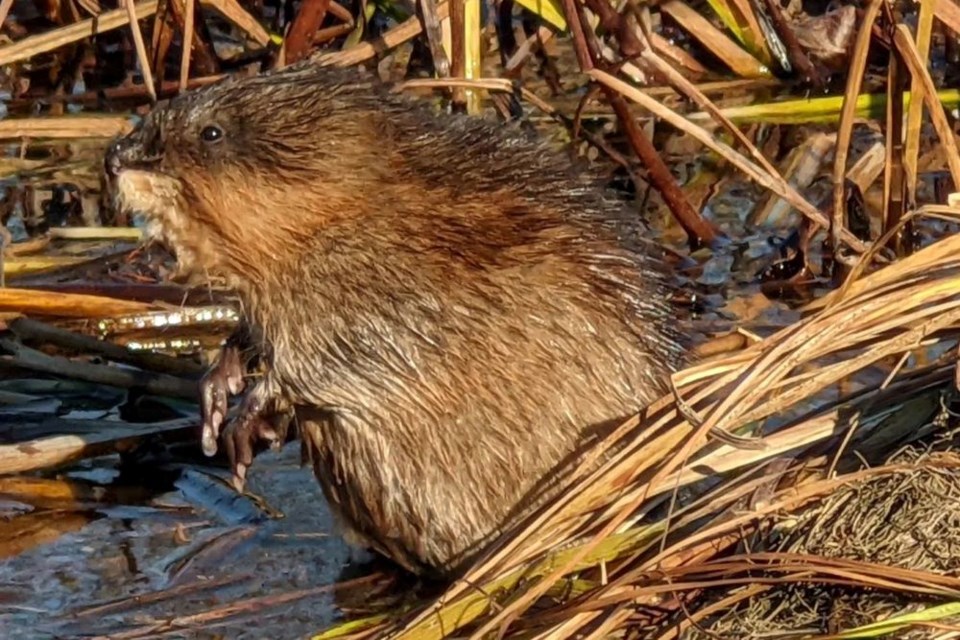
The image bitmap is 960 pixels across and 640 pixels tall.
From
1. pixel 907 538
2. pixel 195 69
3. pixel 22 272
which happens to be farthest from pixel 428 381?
pixel 195 69

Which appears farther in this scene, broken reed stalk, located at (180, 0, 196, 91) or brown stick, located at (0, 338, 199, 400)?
broken reed stalk, located at (180, 0, 196, 91)

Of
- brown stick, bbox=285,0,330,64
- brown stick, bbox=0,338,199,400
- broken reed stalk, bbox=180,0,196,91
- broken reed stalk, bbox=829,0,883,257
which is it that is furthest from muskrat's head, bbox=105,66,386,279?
brown stick, bbox=285,0,330,64

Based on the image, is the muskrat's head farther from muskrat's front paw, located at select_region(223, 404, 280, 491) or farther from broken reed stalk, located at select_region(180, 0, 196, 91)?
broken reed stalk, located at select_region(180, 0, 196, 91)

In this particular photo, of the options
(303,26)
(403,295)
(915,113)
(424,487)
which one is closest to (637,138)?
(915,113)

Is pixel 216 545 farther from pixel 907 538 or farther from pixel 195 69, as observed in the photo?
pixel 195 69

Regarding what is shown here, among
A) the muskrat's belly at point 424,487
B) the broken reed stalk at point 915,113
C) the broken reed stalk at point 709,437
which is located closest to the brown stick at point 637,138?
the broken reed stalk at point 915,113

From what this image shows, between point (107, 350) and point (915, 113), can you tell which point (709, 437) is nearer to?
point (915, 113)

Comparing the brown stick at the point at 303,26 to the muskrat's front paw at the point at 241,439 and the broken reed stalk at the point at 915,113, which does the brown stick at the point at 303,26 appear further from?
the muskrat's front paw at the point at 241,439
